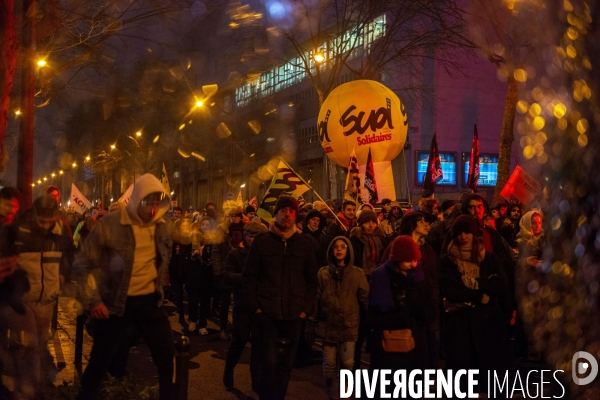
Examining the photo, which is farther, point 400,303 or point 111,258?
point 400,303

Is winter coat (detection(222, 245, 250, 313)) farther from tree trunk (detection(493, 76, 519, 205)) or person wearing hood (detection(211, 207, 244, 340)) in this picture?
tree trunk (detection(493, 76, 519, 205))

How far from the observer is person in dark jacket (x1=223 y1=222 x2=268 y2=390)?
700 centimetres

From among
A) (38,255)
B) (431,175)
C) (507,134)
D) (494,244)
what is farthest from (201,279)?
(507,134)

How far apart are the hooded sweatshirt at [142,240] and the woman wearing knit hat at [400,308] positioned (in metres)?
1.75

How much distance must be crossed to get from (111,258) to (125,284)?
0.78 feet

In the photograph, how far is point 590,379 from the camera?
225 cm

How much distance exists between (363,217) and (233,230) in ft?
8.44

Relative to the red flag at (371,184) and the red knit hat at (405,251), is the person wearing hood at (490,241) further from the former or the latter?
the red flag at (371,184)

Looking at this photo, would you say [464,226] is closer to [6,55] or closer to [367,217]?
[367,217]

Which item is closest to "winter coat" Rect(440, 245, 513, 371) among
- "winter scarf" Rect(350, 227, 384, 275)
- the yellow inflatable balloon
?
"winter scarf" Rect(350, 227, 384, 275)

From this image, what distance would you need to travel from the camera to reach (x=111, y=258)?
18.0ft

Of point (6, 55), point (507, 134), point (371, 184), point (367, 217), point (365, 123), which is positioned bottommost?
point (367, 217)

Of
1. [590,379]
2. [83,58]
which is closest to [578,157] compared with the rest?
[590,379]

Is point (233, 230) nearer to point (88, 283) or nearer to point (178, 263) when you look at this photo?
point (178, 263)
